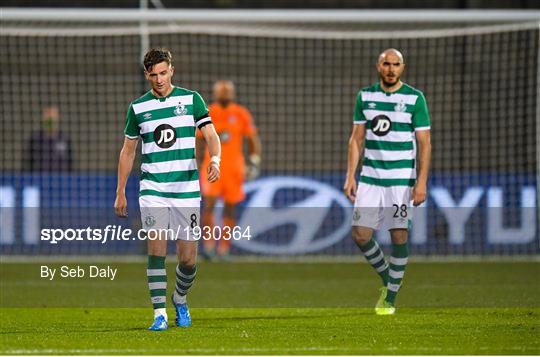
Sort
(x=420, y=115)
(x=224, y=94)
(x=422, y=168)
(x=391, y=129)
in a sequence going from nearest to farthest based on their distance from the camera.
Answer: (x=422, y=168)
(x=420, y=115)
(x=391, y=129)
(x=224, y=94)

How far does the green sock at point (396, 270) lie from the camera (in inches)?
360

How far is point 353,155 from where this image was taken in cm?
921

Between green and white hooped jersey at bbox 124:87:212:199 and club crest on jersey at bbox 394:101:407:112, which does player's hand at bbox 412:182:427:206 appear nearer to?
club crest on jersey at bbox 394:101:407:112

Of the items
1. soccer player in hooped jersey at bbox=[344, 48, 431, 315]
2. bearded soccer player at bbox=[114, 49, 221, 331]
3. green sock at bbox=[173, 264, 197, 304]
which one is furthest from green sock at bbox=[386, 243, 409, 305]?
bearded soccer player at bbox=[114, 49, 221, 331]

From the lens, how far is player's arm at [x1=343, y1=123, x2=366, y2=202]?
920 centimetres

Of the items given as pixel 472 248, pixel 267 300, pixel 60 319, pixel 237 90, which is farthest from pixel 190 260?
pixel 237 90

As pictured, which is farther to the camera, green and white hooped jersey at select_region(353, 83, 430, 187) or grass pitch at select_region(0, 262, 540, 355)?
green and white hooped jersey at select_region(353, 83, 430, 187)

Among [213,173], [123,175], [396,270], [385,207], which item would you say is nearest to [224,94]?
[385,207]

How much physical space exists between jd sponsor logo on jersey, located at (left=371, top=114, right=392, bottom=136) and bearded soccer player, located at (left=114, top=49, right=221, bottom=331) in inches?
69.3

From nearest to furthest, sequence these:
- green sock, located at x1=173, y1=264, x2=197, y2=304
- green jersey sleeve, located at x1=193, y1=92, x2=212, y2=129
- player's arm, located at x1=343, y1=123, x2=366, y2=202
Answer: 1. green jersey sleeve, located at x1=193, y1=92, x2=212, y2=129
2. green sock, located at x1=173, y1=264, x2=197, y2=304
3. player's arm, located at x1=343, y1=123, x2=366, y2=202

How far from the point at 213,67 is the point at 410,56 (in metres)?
3.42

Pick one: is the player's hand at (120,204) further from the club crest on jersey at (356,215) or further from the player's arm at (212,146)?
the club crest on jersey at (356,215)

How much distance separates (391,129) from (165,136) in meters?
2.11

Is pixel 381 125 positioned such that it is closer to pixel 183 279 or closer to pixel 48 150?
pixel 183 279
